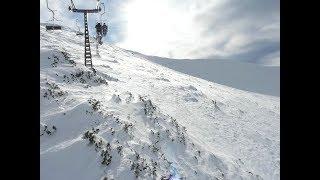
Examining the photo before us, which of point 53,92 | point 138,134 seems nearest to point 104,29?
point 53,92

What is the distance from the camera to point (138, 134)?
13.3m

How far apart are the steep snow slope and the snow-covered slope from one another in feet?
89.9

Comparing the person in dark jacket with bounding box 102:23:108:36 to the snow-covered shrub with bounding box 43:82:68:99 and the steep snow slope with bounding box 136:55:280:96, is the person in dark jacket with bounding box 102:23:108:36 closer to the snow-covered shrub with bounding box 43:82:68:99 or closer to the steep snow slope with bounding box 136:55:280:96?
the snow-covered shrub with bounding box 43:82:68:99

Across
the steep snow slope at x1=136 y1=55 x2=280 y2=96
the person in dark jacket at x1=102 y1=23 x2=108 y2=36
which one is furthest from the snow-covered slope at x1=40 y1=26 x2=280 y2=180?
the steep snow slope at x1=136 y1=55 x2=280 y2=96

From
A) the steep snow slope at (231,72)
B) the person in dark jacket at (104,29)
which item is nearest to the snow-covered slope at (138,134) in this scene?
the person in dark jacket at (104,29)

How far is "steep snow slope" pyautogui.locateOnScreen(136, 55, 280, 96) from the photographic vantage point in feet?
165

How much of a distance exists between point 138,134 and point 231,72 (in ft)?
152

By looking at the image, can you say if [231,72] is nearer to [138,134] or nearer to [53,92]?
[53,92]

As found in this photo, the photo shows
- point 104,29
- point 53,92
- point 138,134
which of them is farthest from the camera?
point 104,29

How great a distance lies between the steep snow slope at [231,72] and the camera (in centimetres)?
5043

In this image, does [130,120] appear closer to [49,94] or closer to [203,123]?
[49,94]
